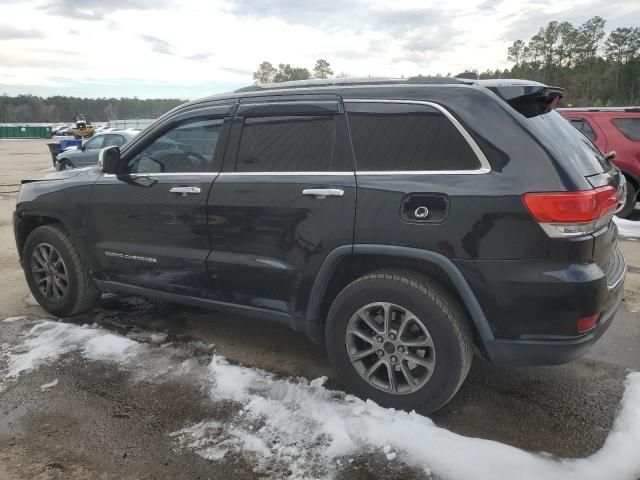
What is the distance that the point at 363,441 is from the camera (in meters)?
2.65

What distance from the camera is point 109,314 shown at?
4.54 m

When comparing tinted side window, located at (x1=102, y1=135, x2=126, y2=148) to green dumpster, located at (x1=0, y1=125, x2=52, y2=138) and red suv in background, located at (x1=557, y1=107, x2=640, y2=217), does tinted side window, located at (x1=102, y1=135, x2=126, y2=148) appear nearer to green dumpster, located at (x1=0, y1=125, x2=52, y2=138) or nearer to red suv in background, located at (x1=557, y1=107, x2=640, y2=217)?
red suv in background, located at (x1=557, y1=107, x2=640, y2=217)

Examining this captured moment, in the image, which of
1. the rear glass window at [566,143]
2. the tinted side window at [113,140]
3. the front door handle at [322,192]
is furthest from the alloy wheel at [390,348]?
the tinted side window at [113,140]

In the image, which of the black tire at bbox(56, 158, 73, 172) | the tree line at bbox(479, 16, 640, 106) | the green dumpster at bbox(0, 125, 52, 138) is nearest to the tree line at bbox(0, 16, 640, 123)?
the tree line at bbox(479, 16, 640, 106)

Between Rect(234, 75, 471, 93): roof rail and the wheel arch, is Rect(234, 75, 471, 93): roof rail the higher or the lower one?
the higher one

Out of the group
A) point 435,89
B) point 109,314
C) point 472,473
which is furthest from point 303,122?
point 109,314

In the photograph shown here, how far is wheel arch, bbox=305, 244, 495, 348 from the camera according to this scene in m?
2.63

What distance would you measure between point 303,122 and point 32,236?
109 inches

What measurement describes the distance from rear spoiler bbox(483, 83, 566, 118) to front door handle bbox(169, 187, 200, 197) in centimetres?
192

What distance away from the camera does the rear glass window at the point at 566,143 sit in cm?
257

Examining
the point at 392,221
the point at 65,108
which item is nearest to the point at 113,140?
the point at 392,221

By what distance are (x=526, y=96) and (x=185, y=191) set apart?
2192 millimetres

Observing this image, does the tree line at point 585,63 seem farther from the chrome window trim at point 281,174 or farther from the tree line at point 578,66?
the chrome window trim at point 281,174

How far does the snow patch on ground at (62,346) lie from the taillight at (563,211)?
9.47ft
